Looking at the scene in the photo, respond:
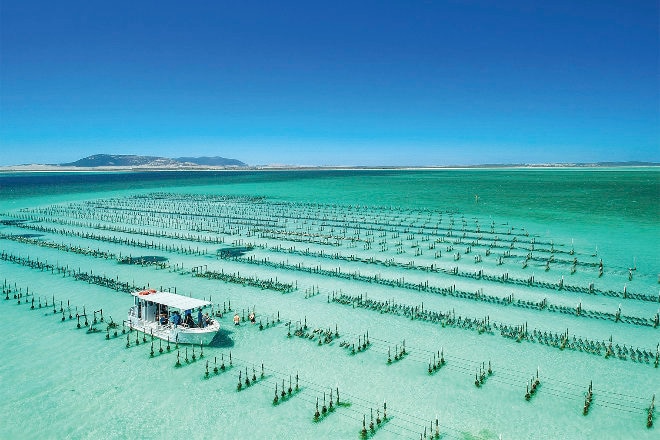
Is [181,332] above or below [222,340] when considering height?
above

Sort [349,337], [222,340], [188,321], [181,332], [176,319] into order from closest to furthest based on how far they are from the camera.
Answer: [181,332] < [188,321] < [176,319] < [222,340] < [349,337]

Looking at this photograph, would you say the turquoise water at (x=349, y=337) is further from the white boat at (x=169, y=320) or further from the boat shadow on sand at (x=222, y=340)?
the white boat at (x=169, y=320)

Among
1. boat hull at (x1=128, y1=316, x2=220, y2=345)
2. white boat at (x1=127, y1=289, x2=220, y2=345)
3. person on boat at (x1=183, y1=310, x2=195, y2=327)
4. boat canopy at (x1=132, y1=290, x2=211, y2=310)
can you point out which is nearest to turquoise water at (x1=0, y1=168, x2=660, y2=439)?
boat hull at (x1=128, y1=316, x2=220, y2=345)

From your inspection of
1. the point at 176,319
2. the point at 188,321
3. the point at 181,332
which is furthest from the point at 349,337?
the point at 176,319

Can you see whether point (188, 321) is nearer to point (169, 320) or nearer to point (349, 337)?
point (169, 320)

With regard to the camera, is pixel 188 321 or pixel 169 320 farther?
pixel 169 320

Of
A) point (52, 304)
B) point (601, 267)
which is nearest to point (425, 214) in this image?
point (601, 267)

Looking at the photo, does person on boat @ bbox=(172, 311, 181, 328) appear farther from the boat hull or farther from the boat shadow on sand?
the boat shadow on sand
